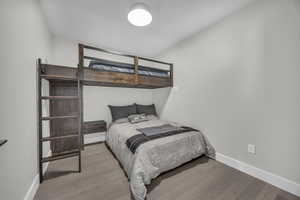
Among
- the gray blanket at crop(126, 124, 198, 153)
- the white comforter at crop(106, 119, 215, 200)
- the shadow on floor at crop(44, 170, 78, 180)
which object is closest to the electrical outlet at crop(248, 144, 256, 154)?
the white comforter at crop(106, 119, 215, 200)

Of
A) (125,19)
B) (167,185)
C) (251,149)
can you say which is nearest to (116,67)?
(125,19)

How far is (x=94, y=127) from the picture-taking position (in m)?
2.99

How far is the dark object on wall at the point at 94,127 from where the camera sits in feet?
9.53

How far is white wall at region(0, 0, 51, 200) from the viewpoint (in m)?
0.98

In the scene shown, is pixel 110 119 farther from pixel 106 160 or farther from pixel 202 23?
pixel 202 23

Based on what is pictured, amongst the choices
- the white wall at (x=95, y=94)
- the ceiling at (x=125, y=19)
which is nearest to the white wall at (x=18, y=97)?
the ceiling at (x=125, y=19)

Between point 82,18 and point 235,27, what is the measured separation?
107 inches

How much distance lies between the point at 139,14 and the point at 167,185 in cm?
253

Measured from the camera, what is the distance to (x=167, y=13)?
6.78ft

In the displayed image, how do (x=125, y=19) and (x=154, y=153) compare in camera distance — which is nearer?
(x=154, y=153)

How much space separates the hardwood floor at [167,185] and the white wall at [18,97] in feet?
1.27

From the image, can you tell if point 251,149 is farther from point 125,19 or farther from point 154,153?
point 125,19

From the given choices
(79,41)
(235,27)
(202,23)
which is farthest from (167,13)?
(79,41)

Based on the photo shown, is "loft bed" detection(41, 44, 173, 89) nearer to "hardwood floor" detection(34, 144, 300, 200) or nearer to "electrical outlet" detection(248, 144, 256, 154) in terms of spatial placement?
"hardwood floor" detection(34, 144, 300, 200)
